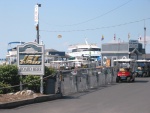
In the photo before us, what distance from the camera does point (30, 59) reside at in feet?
55.6

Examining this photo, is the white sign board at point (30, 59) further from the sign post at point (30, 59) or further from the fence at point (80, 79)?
the fence at point (80, 79)

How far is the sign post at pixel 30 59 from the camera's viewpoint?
16.8 m

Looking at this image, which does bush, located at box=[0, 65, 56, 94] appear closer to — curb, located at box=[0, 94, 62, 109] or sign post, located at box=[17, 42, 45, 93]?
sign post, located at box=[17, 42, 45, 93]

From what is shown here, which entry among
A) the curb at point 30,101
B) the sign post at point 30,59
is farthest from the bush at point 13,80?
the curb at point 30,101

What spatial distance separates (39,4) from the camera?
116 feet

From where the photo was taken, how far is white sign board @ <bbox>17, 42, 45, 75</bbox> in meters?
16.8

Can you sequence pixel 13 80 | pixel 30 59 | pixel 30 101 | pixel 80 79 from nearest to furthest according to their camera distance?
pixel 30 101
pixel 13 80
pixel 30 59
pixel 80 79

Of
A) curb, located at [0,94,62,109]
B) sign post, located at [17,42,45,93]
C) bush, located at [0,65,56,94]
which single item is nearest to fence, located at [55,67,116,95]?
curb, located at [0,94,62,109]

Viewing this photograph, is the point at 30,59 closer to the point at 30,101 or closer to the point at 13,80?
the point at 13,80

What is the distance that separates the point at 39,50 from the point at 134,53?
58.8m

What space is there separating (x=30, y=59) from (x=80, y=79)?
19.3ft

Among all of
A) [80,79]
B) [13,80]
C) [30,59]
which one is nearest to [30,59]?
[30,59]

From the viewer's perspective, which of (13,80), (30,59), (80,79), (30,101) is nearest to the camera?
(30,101)

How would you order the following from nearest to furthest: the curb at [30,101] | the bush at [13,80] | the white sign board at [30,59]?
1. the curb at [30,101]
2. the bush at [13,80]
3. the white sign board at [30,59]
